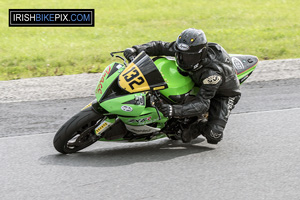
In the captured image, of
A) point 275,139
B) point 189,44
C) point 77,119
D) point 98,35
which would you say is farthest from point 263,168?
point 98,35

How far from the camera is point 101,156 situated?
5.41m

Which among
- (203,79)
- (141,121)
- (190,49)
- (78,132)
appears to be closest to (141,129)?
(141,121)

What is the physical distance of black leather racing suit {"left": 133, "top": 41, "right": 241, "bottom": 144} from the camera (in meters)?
5.22

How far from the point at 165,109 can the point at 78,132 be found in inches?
39.1

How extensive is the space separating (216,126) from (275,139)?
0.89 m

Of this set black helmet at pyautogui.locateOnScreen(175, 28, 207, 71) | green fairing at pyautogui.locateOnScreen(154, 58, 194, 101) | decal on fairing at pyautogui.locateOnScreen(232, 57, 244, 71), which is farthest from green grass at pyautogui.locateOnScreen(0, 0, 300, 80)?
black helmet at pyautogui.locateOnScreen(175, 28, 207, 71)

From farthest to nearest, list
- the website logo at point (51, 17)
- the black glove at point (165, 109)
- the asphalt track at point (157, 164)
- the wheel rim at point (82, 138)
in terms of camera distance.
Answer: the website logo at point (51, 17) < the wheel rim at point (82, 138) < the black glove at point (165, 109) < the asphalt track at point (157, 164)

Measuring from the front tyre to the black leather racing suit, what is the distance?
90 cm

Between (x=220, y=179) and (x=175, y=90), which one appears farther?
(x=175, y=90)

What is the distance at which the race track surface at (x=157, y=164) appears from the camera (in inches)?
178

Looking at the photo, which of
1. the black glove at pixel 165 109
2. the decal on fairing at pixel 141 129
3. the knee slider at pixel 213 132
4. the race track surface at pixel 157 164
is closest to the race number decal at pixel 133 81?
the black glove at pixel 165 109

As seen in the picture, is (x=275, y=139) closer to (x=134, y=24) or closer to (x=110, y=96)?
(x=110, y=96)

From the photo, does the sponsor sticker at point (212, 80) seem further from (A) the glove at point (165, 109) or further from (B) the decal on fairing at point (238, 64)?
(B) the decal on fairing at point (238, 64)

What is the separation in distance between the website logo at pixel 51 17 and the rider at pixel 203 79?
8.78 metres
